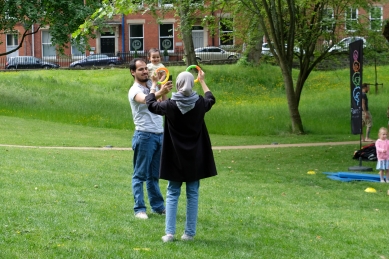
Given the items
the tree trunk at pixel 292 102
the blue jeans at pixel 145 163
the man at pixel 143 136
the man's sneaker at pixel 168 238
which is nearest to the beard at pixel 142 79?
the man at pixel 143 136

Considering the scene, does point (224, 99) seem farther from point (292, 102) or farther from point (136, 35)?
point (136, 35)

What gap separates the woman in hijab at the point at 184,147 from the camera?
6715 millimetres

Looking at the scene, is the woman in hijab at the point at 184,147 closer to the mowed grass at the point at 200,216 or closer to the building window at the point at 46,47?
the mowed grass at the point at 200,216

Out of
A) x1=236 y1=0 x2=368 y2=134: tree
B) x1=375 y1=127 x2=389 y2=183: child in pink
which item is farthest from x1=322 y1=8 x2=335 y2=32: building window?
x1=375 y1=127 x2=389 y2=183: child in pink

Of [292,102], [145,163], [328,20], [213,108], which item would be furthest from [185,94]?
[213,108]

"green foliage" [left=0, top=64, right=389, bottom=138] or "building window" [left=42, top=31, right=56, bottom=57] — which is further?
"building window" [left=42, top=31, right=56, bottom=57]

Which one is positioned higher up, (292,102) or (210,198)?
(292,102)

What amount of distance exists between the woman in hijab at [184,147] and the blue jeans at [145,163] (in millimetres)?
1000

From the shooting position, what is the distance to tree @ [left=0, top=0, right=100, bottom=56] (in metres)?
28.6

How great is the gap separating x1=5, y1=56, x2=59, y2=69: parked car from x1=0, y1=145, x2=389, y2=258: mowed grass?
36404mm

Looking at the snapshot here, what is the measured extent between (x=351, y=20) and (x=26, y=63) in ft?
107

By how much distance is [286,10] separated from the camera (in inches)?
1000

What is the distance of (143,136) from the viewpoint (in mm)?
7906

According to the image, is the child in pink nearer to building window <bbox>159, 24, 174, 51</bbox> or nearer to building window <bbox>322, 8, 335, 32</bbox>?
building window <bbox>322, 8, 335, 32</bbox>
